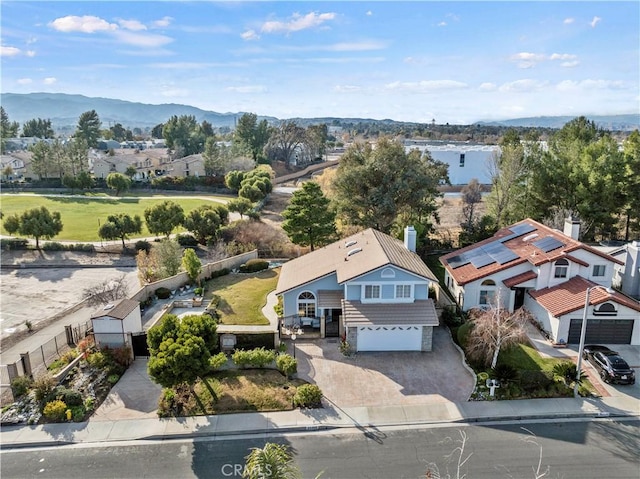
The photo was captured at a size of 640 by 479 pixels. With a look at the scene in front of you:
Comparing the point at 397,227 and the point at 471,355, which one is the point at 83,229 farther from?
the point at 471,355

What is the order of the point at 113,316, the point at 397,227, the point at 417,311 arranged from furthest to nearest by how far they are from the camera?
1. the point at 397,227
2. the point at 417,311
3. the point at 113,316

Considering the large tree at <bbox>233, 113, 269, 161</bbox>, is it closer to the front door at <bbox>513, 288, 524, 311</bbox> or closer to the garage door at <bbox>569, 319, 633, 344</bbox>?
the front door at <bbox>513, 288, 524, 311</bbox>

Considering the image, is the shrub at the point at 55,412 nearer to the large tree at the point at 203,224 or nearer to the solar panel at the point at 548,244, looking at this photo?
the solar panel at the point at 548,244

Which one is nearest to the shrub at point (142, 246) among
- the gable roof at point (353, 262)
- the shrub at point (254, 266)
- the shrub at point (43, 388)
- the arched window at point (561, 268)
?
the shrub at point (254, 266)

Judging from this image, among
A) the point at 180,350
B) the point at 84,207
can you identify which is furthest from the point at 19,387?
the point at 84,207

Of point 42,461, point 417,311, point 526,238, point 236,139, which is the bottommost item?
point 42,461

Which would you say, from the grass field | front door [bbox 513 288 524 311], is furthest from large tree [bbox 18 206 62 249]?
front door [bbox 513 288 524 311]

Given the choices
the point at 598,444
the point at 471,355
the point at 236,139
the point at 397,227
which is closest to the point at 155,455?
the point at 471,355
